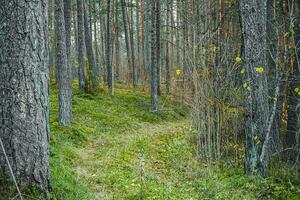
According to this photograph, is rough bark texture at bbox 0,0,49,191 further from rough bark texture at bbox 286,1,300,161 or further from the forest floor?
rough bark texture at bbox 286,1,300,161

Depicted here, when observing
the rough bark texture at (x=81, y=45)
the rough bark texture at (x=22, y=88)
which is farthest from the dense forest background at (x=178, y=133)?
the rough bark texture at (x=81, y=45)

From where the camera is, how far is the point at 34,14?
3.92 m

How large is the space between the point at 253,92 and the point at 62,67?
5.65 m

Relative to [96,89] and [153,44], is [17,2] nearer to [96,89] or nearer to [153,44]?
[153,44]

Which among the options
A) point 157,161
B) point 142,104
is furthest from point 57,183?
point 142,104

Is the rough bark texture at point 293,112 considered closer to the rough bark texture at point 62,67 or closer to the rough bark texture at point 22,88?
the rough bark texture at point 22,88

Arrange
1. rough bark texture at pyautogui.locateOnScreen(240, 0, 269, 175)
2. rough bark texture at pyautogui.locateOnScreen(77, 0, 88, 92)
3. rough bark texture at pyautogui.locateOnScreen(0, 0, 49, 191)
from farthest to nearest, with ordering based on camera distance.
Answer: rough bark texture at pyautogui.locateOnScreen(77, 0, 88, 92)
rough bark texture at pyautogui.locateOnScreen(240, 0, 269, 175)
rough bark texture at pyautogui.locateOnScreen(0, 0, 49, 191)

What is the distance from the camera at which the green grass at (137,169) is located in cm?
546

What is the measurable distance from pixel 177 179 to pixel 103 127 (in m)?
5.38

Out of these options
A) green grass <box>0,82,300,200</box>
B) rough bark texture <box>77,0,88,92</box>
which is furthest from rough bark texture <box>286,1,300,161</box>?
rough bark texture <box>77,0,88,92</box>

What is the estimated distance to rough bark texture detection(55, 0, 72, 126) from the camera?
9781 millimetres

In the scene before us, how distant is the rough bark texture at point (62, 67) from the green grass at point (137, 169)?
401 mm

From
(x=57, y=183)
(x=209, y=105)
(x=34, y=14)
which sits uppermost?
(x=34, y=14)

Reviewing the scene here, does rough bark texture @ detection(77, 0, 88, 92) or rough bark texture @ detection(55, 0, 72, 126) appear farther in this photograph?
rough bark texture @ detection(77, 0, 88, 92)
